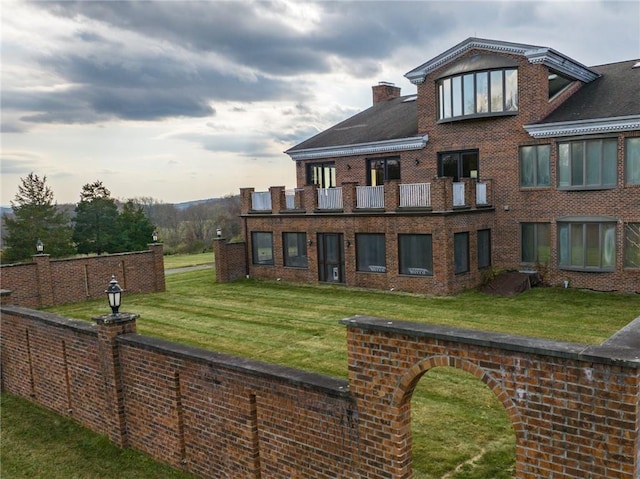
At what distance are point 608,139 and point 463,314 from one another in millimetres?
7751

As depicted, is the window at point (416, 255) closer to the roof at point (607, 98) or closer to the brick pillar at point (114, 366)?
the roof at point (607, 98)

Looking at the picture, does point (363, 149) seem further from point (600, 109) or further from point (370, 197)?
point (600, 109)

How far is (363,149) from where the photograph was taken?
2294 centimetres

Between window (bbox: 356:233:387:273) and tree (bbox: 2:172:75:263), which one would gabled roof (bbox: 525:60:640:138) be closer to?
window (bbox: 356:233:387:273)

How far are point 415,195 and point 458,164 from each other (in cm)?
345

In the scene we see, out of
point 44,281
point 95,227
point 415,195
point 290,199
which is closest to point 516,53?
point 415,195

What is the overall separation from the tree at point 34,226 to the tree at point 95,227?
1947 mm

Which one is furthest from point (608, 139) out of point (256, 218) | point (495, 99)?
point (256, 218)

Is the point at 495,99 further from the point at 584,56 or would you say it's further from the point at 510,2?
the point at 584,56

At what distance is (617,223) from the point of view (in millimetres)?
16781

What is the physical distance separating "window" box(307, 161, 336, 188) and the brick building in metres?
3.55

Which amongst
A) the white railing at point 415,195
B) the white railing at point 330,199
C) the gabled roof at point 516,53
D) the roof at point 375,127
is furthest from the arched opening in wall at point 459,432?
the roof at point 375,127

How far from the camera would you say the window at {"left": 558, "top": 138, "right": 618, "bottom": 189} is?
16797mm

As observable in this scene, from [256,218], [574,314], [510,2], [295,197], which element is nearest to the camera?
[574,314]
